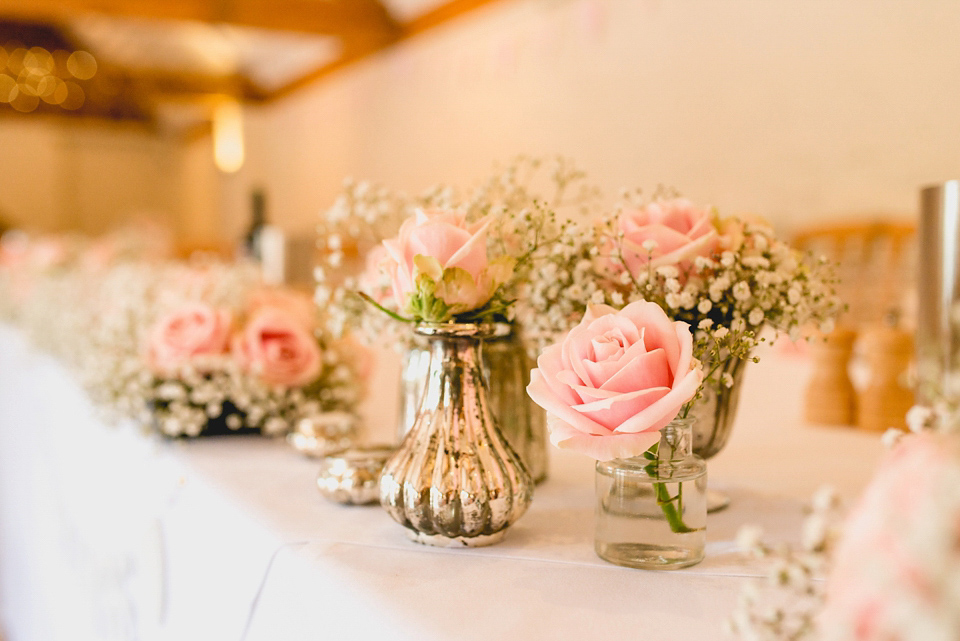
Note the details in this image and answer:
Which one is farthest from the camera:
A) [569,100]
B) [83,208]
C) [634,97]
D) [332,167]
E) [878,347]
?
[83,208]

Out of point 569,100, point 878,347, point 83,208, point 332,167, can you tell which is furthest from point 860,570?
point 83,208

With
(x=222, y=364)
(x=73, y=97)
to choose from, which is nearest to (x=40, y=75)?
(x=73, y=97)

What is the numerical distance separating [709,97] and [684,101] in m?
0.17

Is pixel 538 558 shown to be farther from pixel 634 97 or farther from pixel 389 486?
pixel 634 97

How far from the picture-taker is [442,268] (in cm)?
64

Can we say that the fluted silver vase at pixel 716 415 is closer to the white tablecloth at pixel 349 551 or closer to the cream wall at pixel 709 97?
the white tablecloth at pixel 349 551

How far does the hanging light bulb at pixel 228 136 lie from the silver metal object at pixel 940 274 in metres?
9.35

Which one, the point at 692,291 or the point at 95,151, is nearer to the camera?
the point at 692,291

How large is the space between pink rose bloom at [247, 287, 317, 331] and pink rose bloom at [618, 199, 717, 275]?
2.25 ft

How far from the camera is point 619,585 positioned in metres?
0.61

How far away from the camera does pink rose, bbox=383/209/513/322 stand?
0.64 metres

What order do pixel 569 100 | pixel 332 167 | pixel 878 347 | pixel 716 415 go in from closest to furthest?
1. pixel 716 415
2. pixel 878 347
3. pixel 569 100
4. pixel 332 167

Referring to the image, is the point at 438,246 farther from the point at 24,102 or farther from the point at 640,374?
the point at 24,102

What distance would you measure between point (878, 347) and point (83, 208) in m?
11.1
